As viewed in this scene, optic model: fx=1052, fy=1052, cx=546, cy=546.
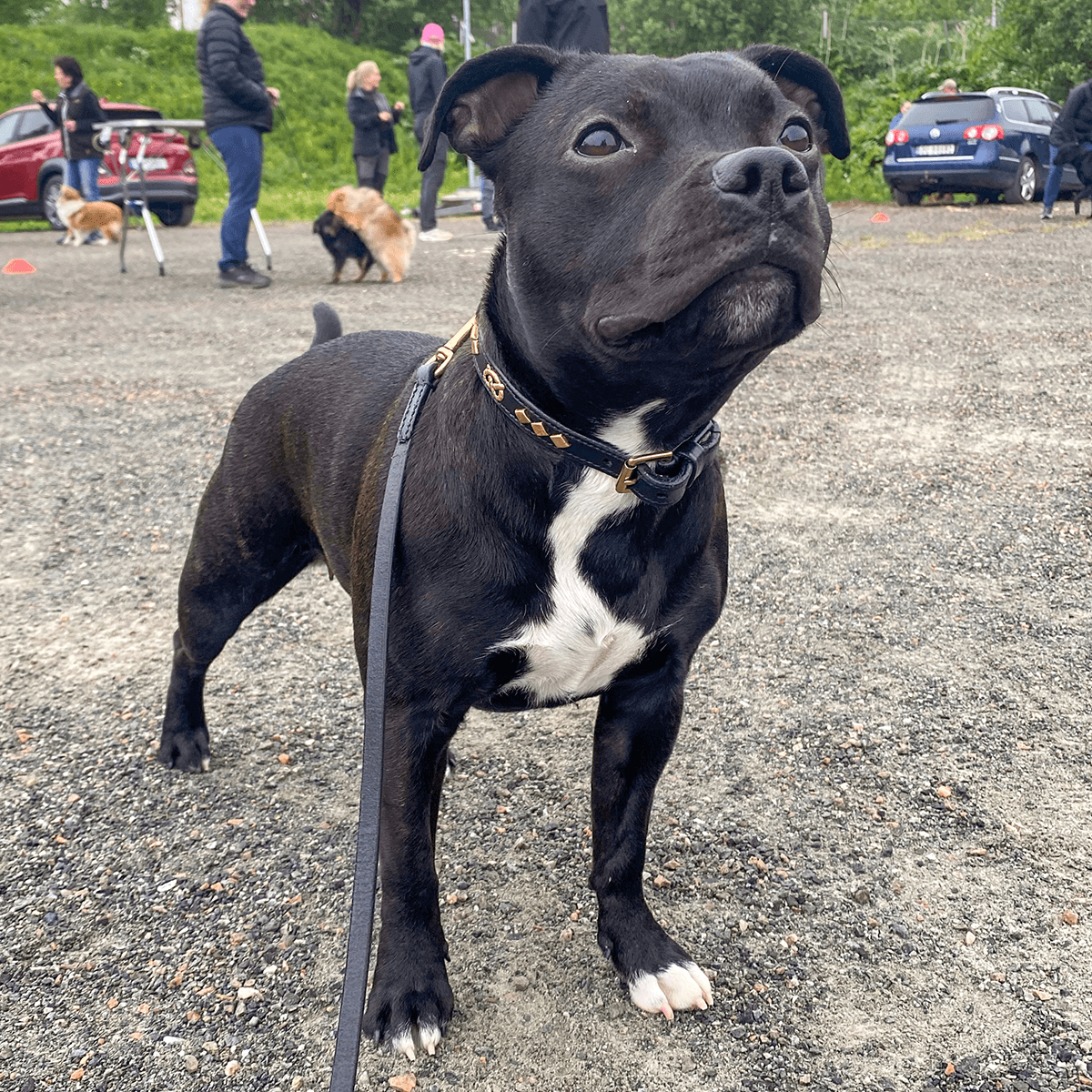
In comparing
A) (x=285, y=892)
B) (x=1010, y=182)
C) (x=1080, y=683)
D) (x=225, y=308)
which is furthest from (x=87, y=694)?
(x=1010, y=182)

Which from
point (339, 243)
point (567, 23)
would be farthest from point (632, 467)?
point (339, 243)

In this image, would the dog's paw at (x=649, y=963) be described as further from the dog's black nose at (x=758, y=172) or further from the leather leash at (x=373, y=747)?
the dog's black nose at (x=758, y=172)

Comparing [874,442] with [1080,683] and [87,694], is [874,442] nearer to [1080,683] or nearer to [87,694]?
[1080,683]

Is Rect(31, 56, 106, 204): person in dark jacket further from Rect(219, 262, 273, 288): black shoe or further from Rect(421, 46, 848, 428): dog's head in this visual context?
Rect(421, 46, 848, 428): dog's head

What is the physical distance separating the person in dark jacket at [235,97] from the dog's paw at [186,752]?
24.6ft

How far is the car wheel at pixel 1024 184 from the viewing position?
16922 mm

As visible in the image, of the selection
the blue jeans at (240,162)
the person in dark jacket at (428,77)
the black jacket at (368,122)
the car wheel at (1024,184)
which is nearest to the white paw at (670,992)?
the blue jeans at (240,162)

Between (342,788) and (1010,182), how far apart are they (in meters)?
17.4

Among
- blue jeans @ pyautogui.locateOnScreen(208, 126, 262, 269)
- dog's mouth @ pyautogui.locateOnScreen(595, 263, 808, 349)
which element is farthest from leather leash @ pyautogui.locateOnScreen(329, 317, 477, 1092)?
blue jeans @ pyautogui.locateOnScreen(208, 126, 262, 269)

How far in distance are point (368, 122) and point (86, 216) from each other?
4.62m

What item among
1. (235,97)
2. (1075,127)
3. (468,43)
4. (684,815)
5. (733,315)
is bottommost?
(684,815)

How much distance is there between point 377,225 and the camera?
10625 mm

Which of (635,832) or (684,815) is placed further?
(684,815)

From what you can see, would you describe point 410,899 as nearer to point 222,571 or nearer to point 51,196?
point 222,571
